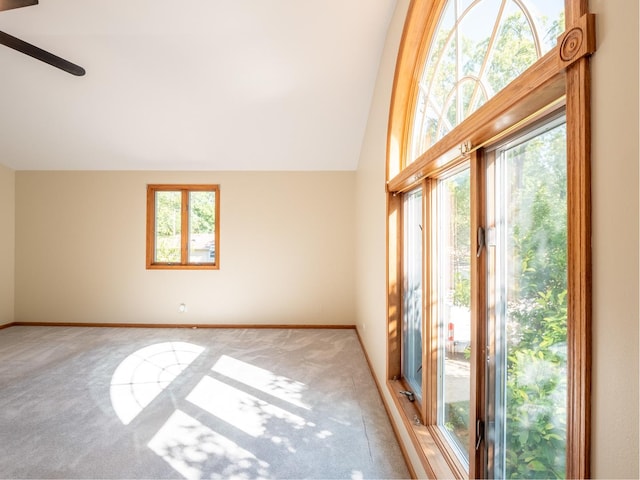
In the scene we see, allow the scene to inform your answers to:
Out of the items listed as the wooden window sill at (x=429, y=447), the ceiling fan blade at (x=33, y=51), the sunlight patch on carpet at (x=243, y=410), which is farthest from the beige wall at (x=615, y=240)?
the ceiling fan blade at (x=33, y=51)

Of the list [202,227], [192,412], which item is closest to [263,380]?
[192,412]

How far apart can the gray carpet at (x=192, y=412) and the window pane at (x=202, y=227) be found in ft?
4.66

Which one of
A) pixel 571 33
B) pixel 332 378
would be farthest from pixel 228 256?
pixel 571 33

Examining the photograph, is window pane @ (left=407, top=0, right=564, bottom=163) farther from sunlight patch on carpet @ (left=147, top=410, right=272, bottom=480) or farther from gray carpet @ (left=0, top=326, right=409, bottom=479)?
sunlight patch on carpet @ (left=147, top=410, right=272, bottom=480)

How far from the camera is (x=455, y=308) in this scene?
5.15 feet

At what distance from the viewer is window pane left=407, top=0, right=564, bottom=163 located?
0.95 m

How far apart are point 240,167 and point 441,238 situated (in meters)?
3.67

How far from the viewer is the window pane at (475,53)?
947mm

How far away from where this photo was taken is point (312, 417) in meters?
2.34

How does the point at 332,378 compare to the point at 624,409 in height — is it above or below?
below

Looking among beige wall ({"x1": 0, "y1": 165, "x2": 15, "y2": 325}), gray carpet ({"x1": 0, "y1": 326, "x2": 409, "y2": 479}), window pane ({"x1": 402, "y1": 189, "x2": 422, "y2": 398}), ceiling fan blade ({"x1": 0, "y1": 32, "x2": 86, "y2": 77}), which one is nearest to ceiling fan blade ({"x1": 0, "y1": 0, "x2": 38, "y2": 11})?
ceiling fan blade ({"x1": 0, "y1": 32, "x2": 86, "y2": 77})

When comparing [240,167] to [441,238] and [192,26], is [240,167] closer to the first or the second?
[192,26]

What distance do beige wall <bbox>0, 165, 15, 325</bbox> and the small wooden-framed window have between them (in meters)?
2.17

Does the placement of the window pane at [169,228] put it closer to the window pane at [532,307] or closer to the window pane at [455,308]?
the window pane at [455,308]
